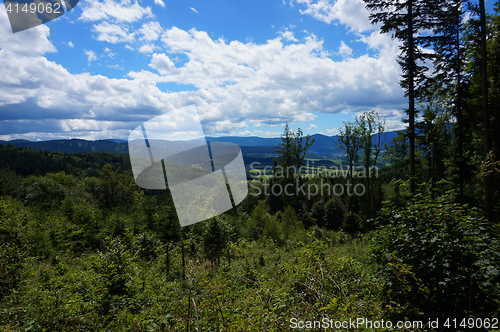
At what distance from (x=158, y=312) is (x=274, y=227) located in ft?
43.4

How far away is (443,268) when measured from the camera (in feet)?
8.98

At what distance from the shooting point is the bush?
2566 mm

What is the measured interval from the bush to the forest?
0.7 inches

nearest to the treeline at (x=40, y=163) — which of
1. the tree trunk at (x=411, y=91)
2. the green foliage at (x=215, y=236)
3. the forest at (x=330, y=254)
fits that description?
the forest at (x=330, y=254)

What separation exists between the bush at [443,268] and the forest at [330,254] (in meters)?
0.02

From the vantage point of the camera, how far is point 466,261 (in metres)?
2.70

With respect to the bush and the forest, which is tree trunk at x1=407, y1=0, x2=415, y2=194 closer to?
Result: the forest

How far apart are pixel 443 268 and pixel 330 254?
6605 millimetres

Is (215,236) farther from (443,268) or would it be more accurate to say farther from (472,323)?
(472,323)

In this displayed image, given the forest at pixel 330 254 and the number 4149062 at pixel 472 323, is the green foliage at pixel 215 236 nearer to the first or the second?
the forest at pixel 330 254

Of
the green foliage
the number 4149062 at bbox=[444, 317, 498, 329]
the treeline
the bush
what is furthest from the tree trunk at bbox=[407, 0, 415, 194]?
the treeline

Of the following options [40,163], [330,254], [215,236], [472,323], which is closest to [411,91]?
[330,254]

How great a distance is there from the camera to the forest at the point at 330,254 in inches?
105

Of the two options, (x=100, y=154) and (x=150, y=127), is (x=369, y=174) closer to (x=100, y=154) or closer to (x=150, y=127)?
(x=150, y=127)
